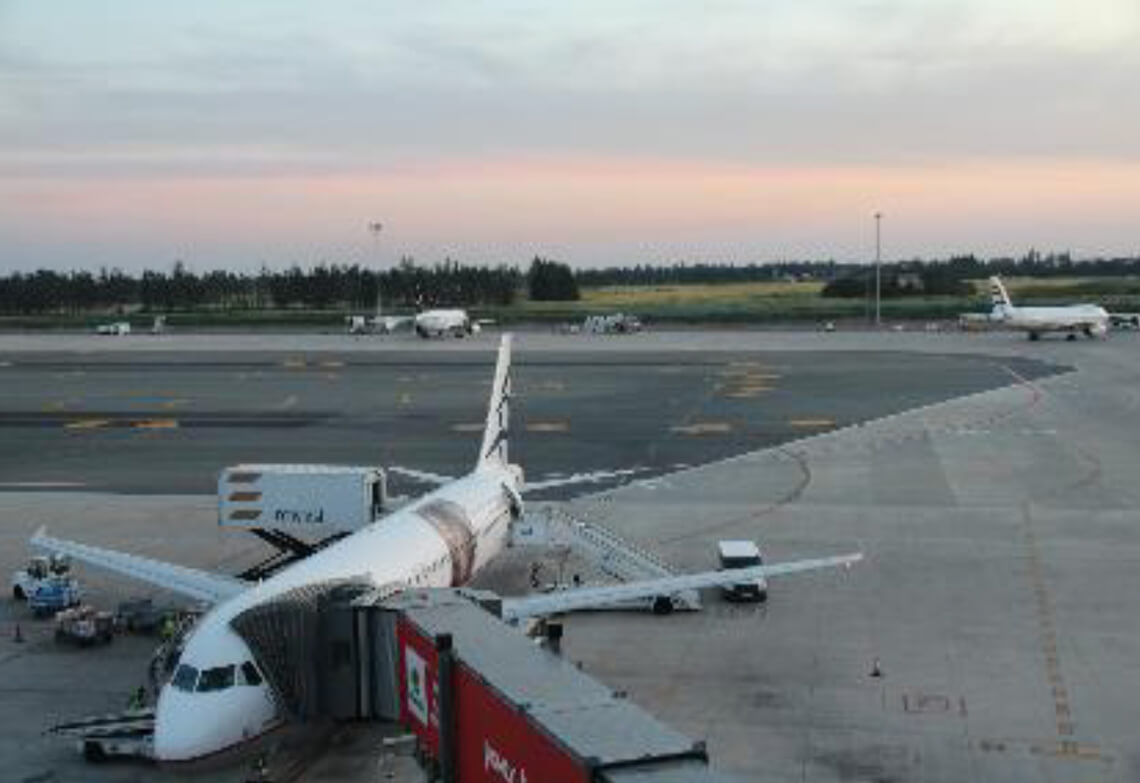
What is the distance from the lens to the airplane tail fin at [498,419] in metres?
47.9

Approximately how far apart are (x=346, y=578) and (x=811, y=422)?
59.2m

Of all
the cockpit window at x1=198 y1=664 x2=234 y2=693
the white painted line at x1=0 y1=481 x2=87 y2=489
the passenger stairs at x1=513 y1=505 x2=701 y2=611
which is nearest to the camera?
the cockpit window at x1=198 y1=664 x2=234 y2=693

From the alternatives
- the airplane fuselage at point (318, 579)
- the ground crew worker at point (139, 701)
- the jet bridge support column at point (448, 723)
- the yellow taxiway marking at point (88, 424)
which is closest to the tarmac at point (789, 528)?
the yellow taxiway marking at point (88, 424)

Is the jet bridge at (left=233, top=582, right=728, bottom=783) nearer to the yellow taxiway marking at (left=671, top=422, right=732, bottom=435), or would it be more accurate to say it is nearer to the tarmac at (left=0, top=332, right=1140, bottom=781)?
the tarmac at (left=0, top=332, right=1140, bottom=781)

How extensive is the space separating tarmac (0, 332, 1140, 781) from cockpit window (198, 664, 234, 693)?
151 centimetres

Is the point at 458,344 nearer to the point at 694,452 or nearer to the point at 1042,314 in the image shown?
the point at 1042,314

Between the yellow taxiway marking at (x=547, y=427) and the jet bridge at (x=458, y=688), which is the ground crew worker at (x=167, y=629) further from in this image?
the yellow taxiway marking at (x=547, y=427)

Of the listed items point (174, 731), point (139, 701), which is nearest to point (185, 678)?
point (174, 731)

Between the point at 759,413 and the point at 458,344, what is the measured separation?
78328 millimetres

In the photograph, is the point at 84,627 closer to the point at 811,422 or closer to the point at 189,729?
the point at 189,729

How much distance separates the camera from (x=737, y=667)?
3609cm

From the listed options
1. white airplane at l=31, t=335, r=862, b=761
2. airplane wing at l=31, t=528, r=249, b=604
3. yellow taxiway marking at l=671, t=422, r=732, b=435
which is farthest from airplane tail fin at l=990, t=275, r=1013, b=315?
airplane wing at l=31, t=528, r=249, b=604

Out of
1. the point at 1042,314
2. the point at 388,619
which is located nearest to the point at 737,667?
the point at 388,619

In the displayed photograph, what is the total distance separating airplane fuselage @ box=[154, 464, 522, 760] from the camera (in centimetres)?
2611
